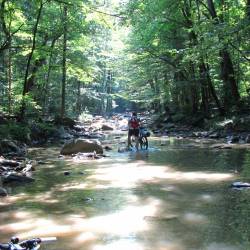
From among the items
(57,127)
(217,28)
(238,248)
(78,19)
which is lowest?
(238,248)

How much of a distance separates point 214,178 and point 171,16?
20.8 meters

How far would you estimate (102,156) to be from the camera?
55.1 ft

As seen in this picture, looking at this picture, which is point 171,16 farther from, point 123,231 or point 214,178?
point 123,231

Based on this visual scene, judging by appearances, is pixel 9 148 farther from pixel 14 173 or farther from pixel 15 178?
pixel 15 178

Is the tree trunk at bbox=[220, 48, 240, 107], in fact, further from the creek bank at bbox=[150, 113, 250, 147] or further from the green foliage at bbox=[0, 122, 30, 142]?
the green foliage at bbox=[0, 122, 30, 142]

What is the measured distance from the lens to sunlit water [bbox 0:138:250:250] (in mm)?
6320

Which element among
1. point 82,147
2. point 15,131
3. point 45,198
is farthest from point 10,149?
point 45,198

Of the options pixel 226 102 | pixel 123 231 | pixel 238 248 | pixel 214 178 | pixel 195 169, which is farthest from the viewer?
pixel 226 102

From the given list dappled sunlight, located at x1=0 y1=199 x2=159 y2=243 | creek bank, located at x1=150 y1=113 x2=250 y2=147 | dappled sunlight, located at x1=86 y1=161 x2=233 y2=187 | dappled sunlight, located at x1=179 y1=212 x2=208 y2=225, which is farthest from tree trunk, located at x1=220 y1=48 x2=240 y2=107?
dappled sunlight, located at x1=0 y1=199 x2=159 y2=243

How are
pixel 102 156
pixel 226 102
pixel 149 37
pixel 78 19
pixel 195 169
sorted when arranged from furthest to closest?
1. pixel 149 37
2. pixel 226 102
3. pixel 78 19
4. pixel 102 156
5. pixel 195 169

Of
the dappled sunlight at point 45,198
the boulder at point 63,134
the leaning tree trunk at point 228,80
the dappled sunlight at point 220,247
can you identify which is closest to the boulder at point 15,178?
the dappled sunlight at point 45,198

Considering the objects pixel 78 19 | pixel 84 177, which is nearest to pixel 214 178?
pixel 84 177

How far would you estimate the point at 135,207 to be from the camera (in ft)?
27.2

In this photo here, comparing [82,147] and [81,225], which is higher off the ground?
[82,147]
